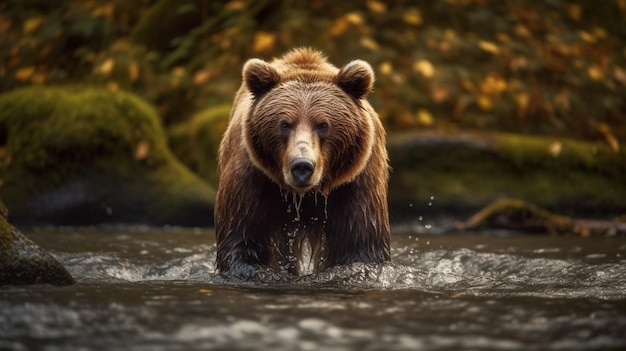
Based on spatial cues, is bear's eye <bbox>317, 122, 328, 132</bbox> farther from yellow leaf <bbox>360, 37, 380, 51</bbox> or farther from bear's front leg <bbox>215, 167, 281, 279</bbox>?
yellow leaf <bbox>360, 37, 380, 51</bbox>

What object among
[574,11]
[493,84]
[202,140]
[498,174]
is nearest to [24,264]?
[202,140]

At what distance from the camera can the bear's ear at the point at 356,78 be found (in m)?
7.32

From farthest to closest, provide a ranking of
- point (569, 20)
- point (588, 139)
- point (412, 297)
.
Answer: point (569, 20) → point (588, 139) → point (412, 297)

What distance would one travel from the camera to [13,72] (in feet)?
52.9

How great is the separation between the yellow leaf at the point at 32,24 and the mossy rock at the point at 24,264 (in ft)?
34.9

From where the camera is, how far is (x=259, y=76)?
7398 millimetres

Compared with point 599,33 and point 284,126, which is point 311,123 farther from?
point 599,33

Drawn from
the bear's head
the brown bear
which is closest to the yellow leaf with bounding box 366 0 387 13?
the brown bear

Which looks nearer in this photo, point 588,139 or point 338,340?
point 338,340

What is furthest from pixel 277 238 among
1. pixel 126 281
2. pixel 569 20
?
pixel 569 20

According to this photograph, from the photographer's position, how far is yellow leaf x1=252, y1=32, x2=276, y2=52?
13.9 meters

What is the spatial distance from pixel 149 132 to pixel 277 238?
5282 millimetres

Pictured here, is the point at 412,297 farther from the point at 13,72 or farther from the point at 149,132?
the point at 13,72

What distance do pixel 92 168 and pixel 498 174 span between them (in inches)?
200
